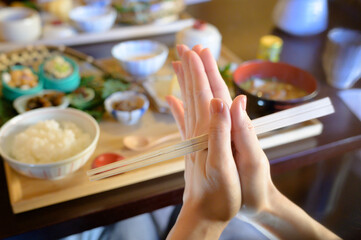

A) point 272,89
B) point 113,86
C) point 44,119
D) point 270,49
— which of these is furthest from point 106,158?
point 270,49

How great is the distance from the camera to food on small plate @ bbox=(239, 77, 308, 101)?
3.65ft

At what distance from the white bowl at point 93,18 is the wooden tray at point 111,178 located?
647mm

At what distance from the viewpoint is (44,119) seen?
987mm

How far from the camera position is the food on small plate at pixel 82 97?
113 centimetres

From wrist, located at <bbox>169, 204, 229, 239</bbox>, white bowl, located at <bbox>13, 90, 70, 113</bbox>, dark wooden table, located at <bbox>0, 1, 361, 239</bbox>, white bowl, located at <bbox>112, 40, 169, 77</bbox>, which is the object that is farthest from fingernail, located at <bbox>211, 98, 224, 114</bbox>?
white bowl, located at <bbox>112, 40, 169, 77</bbox>

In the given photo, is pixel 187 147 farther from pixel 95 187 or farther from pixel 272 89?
pixel 272 89

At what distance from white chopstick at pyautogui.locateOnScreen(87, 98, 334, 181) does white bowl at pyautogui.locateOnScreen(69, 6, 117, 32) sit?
1182mm

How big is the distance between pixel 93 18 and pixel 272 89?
0.96m

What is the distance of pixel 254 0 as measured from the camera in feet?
7.06

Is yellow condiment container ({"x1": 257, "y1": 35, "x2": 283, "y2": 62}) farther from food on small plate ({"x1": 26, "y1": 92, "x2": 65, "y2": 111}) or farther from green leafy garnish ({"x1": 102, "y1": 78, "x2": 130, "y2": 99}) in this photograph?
food on small plate ({"x1": 26, "y1": 92, "x2": 65, "y2": 111})

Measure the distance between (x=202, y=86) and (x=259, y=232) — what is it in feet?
0.87

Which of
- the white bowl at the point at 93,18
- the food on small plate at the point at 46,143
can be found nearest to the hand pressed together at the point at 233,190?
the food on small plate at the point at 46,143

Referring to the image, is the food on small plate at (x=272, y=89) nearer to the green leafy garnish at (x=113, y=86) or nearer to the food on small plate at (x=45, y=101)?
the green leafy garnish at (x=113, y=86)

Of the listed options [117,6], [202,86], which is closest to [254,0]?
[117,6]
